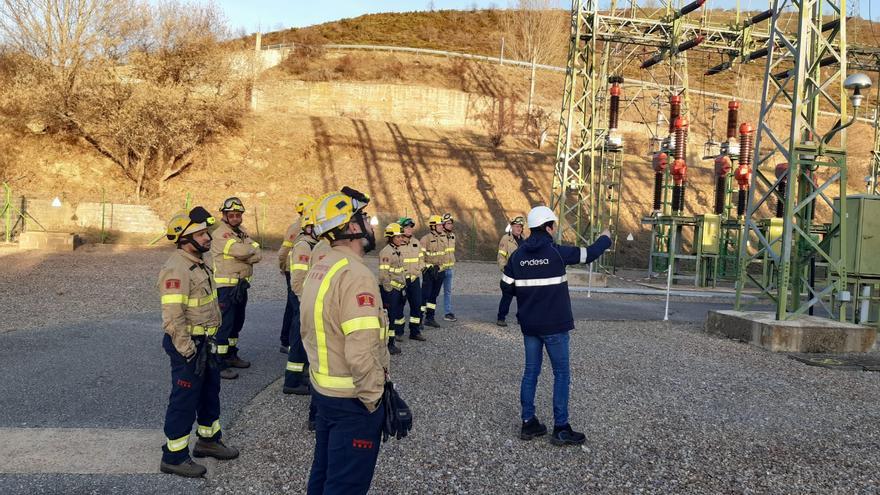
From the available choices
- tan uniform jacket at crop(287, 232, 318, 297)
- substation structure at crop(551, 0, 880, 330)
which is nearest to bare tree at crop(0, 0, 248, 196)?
substation structure at crop(551, 0, 880, 330)

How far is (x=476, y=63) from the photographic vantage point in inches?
1928

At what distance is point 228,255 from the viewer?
26.3 ft

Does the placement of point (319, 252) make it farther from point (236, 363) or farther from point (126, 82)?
point (126, 82)

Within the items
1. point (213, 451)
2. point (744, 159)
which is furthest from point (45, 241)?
point (744, 159)

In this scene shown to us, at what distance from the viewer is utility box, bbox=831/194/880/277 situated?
11.9 m

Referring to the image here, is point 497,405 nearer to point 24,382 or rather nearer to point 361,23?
point 24,382

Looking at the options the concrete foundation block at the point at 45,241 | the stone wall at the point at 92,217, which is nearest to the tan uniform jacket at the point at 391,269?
the concrete foundation block at the point at 45,241

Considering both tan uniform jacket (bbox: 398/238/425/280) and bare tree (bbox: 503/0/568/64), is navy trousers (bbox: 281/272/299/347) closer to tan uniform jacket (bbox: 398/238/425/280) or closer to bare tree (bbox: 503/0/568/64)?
tan uniform jacket (bbox: 398/238/425/280)

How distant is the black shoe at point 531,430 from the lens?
5.66m

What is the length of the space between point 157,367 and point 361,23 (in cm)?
6627

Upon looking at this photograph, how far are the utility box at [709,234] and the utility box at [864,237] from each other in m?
9.46

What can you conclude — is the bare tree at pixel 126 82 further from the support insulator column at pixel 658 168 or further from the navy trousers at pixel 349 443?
the navy trousers at pixel 349 443

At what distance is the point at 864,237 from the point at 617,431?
30.0 feet

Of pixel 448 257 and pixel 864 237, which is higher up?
pixel 864 237
